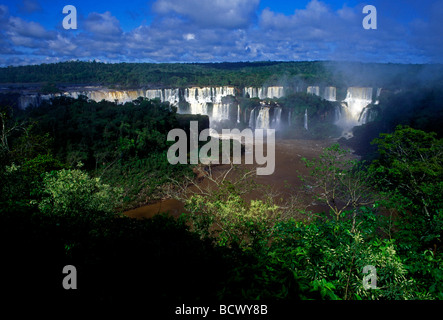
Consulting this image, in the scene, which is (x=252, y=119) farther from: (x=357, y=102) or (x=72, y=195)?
(x=72, y=195)

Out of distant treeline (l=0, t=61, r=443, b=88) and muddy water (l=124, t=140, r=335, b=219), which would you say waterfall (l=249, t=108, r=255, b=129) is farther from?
distant treeline (l=0, t=61, r=443, b=88)

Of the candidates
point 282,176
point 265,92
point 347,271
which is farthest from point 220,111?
point 347,271

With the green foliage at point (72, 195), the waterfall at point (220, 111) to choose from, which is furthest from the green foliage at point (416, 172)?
the waterfall at point (220, 111)

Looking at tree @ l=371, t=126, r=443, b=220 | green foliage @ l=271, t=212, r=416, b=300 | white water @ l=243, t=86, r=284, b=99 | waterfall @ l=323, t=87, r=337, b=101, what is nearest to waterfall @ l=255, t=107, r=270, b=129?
white water @ l=243, t=86, r=284, b=99

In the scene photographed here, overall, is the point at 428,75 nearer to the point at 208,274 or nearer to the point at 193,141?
the point at 193,141

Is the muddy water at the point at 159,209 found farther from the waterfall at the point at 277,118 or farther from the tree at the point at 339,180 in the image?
the waterfall at the point at 277,118
